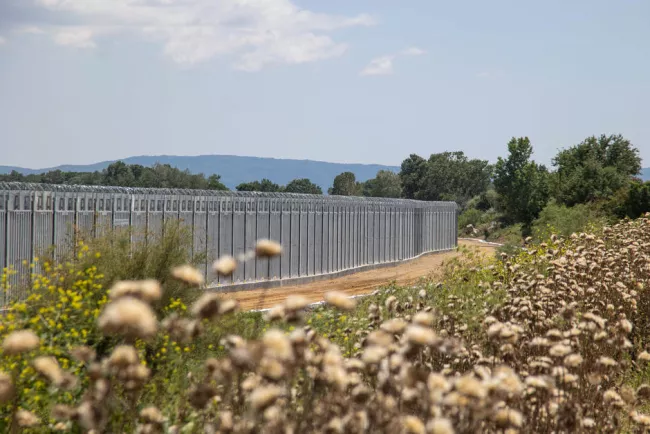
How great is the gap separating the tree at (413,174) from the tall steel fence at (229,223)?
9628 cm

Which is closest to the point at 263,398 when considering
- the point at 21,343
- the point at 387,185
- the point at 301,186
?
the point at 21,343

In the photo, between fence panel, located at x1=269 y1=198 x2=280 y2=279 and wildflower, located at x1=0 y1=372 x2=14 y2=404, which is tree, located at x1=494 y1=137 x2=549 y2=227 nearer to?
fence panel, located at x1=269 y1=198 x2=280 y2=279

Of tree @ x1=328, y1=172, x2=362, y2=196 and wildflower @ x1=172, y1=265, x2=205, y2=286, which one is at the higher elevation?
tree @ x1=328, y1=172, x2=362, y2=196

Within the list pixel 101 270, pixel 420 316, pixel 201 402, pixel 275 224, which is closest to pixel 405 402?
pixel 420 316

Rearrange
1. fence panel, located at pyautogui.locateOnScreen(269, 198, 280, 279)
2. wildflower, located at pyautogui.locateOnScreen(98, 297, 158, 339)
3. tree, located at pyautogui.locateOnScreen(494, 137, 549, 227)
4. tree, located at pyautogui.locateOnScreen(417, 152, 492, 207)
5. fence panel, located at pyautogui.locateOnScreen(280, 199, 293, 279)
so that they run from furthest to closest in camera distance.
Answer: tree, located at pyautogui.locateOnScreen(417, 152, 492, 207) < tree, located at pyautogui.locateOnScreen(494, 137, 549, 227) < fence panel, located at pyautogui.locateOnScreen(280, 199, 293, 279) < fence panel, located at pyautogui.locateOnScreen(269, 198, 280, 279) < wildflower, located at pyautogui.locateOnScreen(98, 297, 158, 339)

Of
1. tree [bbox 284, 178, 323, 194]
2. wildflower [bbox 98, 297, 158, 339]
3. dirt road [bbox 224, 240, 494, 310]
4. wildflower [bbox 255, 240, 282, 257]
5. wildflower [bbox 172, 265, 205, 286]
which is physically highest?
tree [bbox 284, 178, 323, 194]

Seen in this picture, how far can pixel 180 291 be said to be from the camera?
1083 centimetres

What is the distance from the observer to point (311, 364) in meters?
4.10

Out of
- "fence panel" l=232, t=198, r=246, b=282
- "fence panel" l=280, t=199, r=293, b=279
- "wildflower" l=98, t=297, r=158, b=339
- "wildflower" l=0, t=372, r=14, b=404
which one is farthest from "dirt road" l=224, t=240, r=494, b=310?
"wildflower" l=98, t=297, r=158, b=339

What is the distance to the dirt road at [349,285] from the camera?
72.6 ft

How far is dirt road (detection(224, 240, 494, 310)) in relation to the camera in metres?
22.1

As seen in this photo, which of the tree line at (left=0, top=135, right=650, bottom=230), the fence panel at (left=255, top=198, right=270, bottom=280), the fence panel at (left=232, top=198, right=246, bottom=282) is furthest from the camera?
the tree line at (left=0, top=135, right=650, bottom=230)

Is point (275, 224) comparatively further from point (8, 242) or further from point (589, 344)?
point (589, 344)

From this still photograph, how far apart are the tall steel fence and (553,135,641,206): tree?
12.7m
